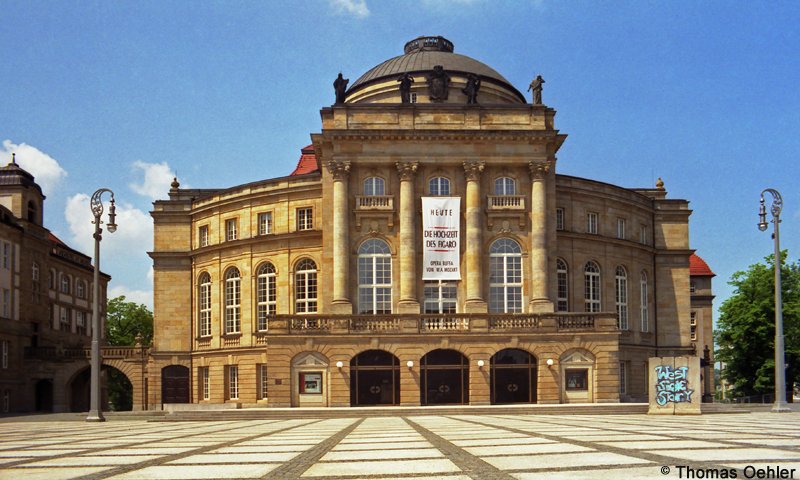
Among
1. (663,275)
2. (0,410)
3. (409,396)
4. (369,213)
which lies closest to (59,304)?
(0,410)

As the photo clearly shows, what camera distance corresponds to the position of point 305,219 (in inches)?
2554

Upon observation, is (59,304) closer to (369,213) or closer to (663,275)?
(369,213)

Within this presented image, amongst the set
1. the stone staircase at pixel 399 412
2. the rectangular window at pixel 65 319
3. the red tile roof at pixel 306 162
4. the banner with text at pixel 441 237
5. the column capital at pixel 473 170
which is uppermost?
the red tile roof at pixel 306 162

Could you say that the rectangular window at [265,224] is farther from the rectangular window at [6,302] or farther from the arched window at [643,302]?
the arched window at [643,302]

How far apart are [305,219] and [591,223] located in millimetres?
21976

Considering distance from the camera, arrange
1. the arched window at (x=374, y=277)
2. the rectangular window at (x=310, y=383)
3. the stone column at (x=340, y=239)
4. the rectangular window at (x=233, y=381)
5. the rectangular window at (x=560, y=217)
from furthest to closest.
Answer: the rectangular window at (x=233, y=381) < the rectangular window at (x=560, y=217) < the arched window at (x=374, y=277) < the stone column at (x=340, y=239) < the rectangular window at (x=310, y=383)

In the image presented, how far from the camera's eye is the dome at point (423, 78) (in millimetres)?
68750

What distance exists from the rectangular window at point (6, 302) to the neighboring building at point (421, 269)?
12959 mm

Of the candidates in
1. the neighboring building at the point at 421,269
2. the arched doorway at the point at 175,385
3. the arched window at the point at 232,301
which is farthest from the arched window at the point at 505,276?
the arched doorway at the point at 175,385

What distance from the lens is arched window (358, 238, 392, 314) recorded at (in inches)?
2259

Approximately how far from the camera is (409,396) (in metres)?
51.6

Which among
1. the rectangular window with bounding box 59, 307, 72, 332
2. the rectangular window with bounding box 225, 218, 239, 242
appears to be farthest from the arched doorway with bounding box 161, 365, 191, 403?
the rectangular window with bounding box 59, 307, 72, 332

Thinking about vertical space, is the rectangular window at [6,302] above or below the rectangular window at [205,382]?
above

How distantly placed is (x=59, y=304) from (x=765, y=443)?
3108 inches
